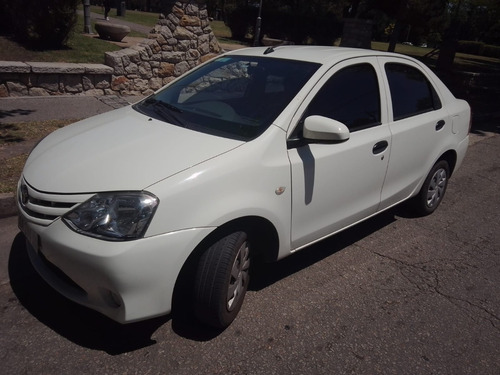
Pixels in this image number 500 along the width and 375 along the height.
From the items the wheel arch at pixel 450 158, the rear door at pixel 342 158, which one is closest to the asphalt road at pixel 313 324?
the rear door at pixel 342 158

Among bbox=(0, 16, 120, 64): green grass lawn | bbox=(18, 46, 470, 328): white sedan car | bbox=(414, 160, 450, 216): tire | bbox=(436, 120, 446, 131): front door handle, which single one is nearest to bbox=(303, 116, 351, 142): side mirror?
bbox=(18, 46, 470, 328): white sedan car

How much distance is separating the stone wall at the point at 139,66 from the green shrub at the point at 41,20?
182 cm

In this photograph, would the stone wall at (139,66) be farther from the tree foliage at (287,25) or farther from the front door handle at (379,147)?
the tree foliage at (287,25)

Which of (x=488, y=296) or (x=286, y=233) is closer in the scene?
(x=286, y=233)

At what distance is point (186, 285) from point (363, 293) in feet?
4.65

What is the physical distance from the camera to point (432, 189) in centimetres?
465

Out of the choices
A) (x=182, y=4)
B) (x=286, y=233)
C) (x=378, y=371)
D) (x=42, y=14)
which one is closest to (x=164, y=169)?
(x=286, y=233)

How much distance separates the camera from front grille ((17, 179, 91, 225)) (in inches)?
94.0

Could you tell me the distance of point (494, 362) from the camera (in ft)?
8.93

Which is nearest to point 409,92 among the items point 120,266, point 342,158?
point 342,158

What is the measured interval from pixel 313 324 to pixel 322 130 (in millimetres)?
1295

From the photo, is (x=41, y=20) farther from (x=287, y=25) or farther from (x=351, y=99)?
(x=287, y=25)

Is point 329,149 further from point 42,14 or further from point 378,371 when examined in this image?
point 42,14

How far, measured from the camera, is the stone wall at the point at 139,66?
7.36 m
